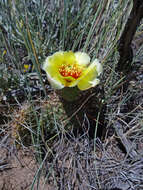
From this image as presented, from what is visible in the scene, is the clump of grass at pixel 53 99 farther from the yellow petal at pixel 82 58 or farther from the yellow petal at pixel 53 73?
the yellow petal at pixel 82 58

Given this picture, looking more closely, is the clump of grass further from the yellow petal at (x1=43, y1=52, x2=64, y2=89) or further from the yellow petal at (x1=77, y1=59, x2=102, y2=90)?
the yellow petal at (x1=77, y1=59, x2=102, y2=90)

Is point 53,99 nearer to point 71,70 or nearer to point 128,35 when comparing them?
point 71,70

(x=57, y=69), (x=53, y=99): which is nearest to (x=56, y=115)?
(x=53, y=99)

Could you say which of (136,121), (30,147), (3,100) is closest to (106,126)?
(136,121)

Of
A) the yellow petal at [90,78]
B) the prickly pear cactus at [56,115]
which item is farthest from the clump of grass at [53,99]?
the yellow petal at [90,78]

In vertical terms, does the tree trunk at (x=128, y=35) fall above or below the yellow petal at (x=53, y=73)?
above

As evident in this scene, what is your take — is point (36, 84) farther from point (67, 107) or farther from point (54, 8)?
point (54, 8)

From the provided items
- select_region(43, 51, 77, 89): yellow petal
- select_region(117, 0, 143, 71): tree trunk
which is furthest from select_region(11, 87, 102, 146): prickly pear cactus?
select_region(117, 0, 143, 71): tree trunk
